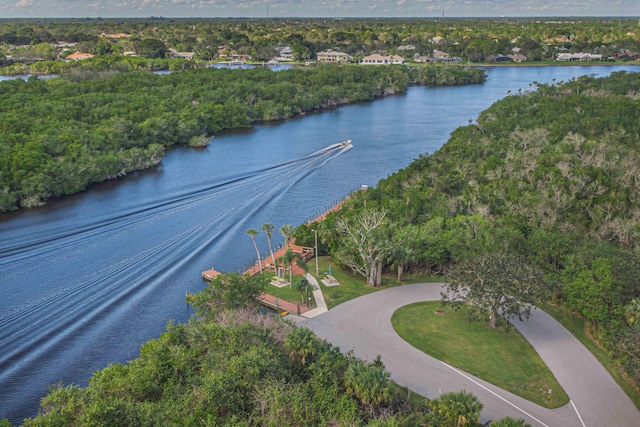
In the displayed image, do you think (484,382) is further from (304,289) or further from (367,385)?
(304,289)

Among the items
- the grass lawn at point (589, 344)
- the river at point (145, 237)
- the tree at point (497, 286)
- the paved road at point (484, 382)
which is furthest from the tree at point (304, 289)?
the grass lawn at point (589, 344)

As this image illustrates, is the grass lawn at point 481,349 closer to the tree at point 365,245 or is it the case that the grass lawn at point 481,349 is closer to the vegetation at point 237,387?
the tree at point 365,245

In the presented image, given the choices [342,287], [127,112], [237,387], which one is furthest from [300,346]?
[127,112]

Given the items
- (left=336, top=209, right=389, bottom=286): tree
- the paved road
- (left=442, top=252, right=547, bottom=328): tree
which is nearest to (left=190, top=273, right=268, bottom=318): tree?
the paved road

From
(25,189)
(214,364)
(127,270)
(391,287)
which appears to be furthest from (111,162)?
(214,364)

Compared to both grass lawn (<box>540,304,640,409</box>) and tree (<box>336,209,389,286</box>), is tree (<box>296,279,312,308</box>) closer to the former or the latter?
tree (<box>336,209,389,286</box>)

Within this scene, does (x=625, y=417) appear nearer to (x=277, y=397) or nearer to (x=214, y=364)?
Answer: (x=277, y=397)
